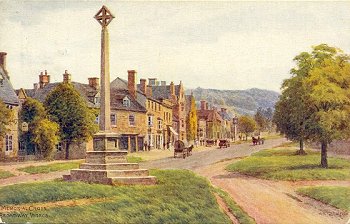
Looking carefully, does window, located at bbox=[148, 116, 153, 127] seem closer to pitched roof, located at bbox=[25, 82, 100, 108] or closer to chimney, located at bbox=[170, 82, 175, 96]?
chimney, located at bbox=[170, 82, 175, 96]

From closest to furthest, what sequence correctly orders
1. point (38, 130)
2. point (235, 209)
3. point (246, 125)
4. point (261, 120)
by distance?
point (235, 209), point (38, 130), point (261, 120), point (246, 125)

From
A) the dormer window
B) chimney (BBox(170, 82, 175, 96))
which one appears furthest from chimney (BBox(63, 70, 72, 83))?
chimney (BBox(170, 82, 175, 96))

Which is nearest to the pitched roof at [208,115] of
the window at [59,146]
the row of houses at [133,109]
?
the row of houses at [133,109]

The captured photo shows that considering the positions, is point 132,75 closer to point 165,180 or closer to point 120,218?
point 165,180

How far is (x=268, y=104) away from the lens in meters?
7.03

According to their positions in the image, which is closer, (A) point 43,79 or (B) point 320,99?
(A) point 43,79

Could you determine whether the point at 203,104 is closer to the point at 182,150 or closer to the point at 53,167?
the point at 182,150

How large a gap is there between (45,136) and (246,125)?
2774mm

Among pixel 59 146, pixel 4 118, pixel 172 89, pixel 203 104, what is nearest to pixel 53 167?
pixel 59 146

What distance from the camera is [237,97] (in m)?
7.31

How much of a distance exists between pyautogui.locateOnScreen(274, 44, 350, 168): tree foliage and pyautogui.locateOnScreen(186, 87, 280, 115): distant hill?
0.22 meters

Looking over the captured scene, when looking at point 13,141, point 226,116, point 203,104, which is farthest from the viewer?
point 226,116

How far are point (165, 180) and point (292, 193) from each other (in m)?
1.60

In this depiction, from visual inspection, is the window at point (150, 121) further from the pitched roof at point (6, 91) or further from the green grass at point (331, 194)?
the green grass at point (331, 194)
